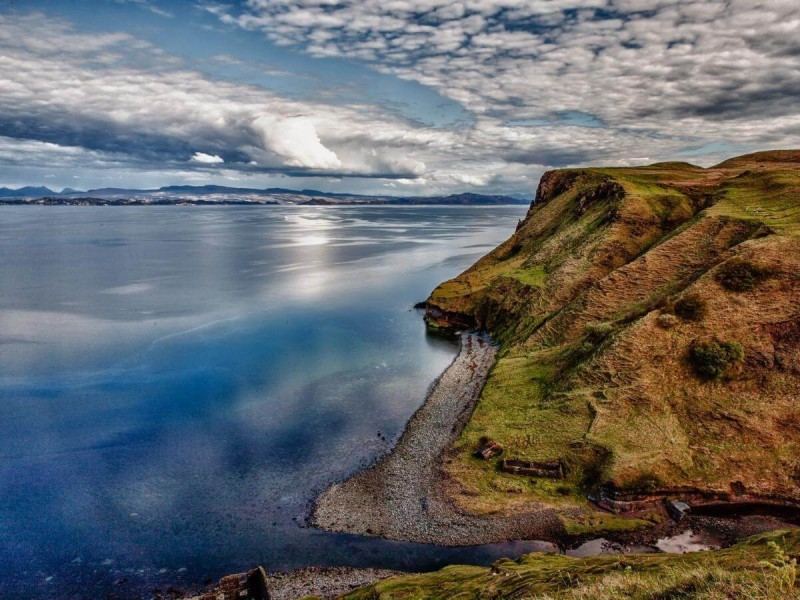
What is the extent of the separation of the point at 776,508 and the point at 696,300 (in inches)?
778

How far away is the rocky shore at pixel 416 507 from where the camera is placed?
1362 inches

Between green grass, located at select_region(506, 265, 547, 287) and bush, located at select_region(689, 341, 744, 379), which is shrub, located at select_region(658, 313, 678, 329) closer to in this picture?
bush, located at select_region(689, 341, 744, 379)

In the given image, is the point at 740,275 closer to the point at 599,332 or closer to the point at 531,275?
the point at 599,332

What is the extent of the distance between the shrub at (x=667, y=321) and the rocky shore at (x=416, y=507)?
22.6 metres

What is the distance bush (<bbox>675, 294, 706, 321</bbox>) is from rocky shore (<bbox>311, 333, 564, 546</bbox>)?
24858 millimetres

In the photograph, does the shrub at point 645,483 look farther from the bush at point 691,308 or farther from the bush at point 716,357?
the bush at point 691,308

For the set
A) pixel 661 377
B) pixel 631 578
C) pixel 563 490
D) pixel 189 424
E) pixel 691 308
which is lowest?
pixel 189 424

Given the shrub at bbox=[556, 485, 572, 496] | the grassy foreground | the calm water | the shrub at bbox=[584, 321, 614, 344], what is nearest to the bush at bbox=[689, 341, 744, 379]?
the shrub at bbox=[584, 321, 614, 344]

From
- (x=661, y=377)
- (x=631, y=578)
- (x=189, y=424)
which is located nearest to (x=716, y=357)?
(x=661, y=377)

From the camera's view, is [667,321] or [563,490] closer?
[563,490]

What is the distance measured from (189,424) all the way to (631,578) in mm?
47066

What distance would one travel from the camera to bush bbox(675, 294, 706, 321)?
46.1m

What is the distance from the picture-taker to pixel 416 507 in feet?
122

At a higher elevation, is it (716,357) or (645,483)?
(716,357)
